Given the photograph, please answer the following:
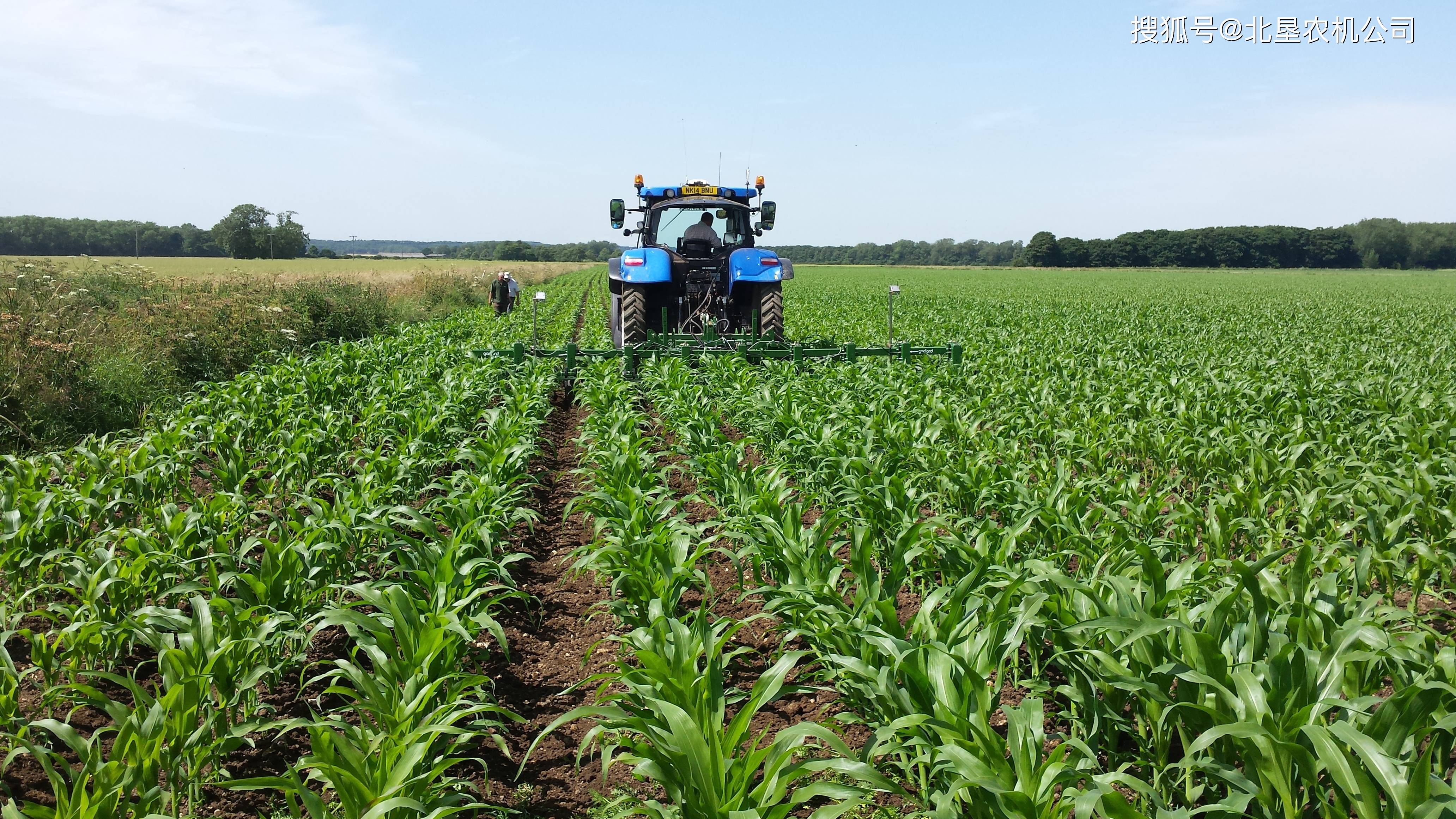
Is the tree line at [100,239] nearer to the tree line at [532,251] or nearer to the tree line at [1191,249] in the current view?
the tree line at [1191,249]

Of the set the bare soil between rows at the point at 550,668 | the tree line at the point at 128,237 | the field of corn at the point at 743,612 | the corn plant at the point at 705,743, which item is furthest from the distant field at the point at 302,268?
the corn plant at the point at 705,743

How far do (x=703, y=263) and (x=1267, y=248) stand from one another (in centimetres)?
8056

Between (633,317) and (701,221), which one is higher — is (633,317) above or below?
below

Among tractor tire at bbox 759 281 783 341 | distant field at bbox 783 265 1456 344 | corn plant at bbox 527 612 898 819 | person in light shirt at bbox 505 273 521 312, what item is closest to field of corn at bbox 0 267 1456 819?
corn plant at bbox 527 612 898 819

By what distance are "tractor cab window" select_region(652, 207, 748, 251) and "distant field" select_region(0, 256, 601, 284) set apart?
8.62 meters

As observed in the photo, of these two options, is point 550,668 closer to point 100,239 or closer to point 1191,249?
point 100,239

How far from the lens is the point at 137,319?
9789 mm

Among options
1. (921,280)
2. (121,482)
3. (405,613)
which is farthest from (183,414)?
(921,280)

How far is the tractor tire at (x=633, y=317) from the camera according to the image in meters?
10.1

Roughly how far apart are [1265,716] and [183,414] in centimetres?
666

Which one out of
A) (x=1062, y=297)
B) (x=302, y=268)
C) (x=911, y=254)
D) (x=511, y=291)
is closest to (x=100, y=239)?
(x=302, y=268)

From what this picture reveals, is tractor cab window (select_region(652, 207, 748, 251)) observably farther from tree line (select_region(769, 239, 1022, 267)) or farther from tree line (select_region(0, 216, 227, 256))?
tree line (select_region(769, 239, 1022, 267))

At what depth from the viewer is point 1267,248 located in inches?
2916

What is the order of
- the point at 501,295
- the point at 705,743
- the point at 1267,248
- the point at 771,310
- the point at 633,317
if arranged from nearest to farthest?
the point at 705,743 < the point at 633,317 < the point at 771,310 < the point at 501,295 < the point at 1267,248
